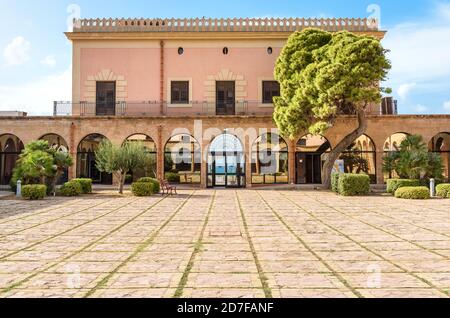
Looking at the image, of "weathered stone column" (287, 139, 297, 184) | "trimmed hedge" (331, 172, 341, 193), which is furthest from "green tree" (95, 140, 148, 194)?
"trimmed hedge" (331, 172, 341, 193)

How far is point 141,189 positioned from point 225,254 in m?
12.5

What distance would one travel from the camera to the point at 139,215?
38.0ft

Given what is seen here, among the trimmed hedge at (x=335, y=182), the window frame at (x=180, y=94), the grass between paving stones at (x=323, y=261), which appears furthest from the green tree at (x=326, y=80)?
the grass between paving stones at (x=323, y=261)

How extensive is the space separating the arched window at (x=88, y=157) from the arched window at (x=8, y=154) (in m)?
4.03

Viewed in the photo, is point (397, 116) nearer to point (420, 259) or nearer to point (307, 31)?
point (307, 31)

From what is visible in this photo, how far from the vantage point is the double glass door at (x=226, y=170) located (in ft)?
77.8

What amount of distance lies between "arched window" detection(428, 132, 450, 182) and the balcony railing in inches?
385

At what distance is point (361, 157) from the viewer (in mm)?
23141

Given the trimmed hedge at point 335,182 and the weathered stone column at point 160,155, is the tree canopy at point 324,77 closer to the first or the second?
the trimmed hedge at point 335,182

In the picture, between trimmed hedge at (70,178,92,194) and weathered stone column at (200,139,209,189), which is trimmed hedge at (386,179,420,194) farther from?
trimmed hedge at (70,178,92,194)

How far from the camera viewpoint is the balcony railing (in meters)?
24.3

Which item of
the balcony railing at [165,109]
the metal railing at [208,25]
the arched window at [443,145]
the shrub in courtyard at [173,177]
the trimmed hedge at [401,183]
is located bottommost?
the trimmed hedge at [401,183]

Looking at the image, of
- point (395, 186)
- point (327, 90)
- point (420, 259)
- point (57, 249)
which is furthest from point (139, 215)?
point (395, 186)

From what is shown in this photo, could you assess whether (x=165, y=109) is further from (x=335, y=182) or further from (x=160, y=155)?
(x=335, y=182)
